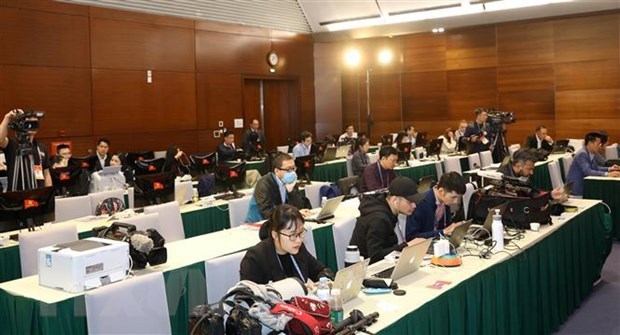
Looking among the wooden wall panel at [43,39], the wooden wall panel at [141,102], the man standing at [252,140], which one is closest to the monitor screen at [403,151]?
the man standing at [252,140]

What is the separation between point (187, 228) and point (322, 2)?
33.2ft

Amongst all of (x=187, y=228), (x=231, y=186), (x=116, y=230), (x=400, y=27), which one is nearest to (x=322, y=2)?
(x=400, y=27)

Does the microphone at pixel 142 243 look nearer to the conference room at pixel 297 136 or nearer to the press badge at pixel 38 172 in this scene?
the conference room at pixel 297 136

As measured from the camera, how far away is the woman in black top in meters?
3.35

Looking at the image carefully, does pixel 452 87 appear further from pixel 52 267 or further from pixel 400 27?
pixel 52 267

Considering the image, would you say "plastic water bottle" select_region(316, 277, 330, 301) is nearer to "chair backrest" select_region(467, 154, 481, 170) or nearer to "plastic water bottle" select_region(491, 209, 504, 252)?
"plastic water bottle" select_region(491, 209, 504, 252)

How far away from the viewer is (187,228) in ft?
20.3

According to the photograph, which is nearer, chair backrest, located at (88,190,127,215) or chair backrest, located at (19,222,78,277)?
chair backrest, located at (19,222,78,277)

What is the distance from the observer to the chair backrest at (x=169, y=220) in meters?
5.25

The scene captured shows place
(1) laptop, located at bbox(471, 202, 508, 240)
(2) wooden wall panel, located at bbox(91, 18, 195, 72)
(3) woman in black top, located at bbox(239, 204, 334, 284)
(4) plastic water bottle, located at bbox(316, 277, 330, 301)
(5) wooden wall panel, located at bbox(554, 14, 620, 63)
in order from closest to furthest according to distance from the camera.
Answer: (4) plastic water bottle, located at bbox(316, 277, 330, 301)
(3) woman in black top, located at bbox(239, 204, 334, 284)
(1) laptop, located at bbox(471, 202, 508, 240)
(2) wooden wall panel, located at bbox(91, 18, 195, 72)
(5) wooden wall panel, located at bbox(554, 14, 620, 63)

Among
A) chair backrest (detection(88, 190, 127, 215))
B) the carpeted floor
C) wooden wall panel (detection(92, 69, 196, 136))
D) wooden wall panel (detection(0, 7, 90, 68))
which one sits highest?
wooden wall panel (detection(0, 7, 90, 68))

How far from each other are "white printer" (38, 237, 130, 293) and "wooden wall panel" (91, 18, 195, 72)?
26.9 ft

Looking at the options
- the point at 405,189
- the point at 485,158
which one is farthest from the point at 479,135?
the point at 405,189

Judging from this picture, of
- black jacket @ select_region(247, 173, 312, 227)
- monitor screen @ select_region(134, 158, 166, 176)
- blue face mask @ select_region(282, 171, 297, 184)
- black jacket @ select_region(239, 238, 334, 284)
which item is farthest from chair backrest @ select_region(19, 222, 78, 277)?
monitor screen @ select_region(134, 158, 166, 176)
